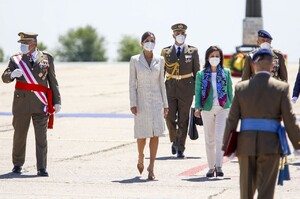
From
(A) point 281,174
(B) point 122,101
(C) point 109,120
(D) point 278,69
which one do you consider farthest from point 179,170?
(B) point 122,101

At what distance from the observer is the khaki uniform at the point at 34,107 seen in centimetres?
1534

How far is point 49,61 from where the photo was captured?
15477 mm

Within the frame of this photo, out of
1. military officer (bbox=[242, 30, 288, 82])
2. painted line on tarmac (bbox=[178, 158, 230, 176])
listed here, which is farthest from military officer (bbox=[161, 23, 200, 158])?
military officer (bbox=[242, 30, 288, 82])

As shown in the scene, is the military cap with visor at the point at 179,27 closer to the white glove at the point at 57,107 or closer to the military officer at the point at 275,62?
the military officer at the point at 275,62

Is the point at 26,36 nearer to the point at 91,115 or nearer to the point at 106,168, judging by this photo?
the point at 106,168

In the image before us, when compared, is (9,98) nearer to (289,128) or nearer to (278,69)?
(278,69)

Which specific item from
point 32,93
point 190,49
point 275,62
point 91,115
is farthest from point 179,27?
point 91,115

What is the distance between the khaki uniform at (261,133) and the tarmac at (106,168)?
2.27 m

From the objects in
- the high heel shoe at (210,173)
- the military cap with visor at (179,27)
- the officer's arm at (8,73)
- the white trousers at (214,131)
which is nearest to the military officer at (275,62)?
the white trousers at (214,131)

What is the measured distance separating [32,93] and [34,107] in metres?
0.20

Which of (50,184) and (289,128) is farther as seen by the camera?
(50,184)

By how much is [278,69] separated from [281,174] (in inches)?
188

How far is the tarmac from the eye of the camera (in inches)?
534

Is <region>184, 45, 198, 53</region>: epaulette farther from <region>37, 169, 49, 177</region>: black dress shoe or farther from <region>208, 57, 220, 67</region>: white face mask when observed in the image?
<region>37, 169, 49, 177</region>: black dress shoe
